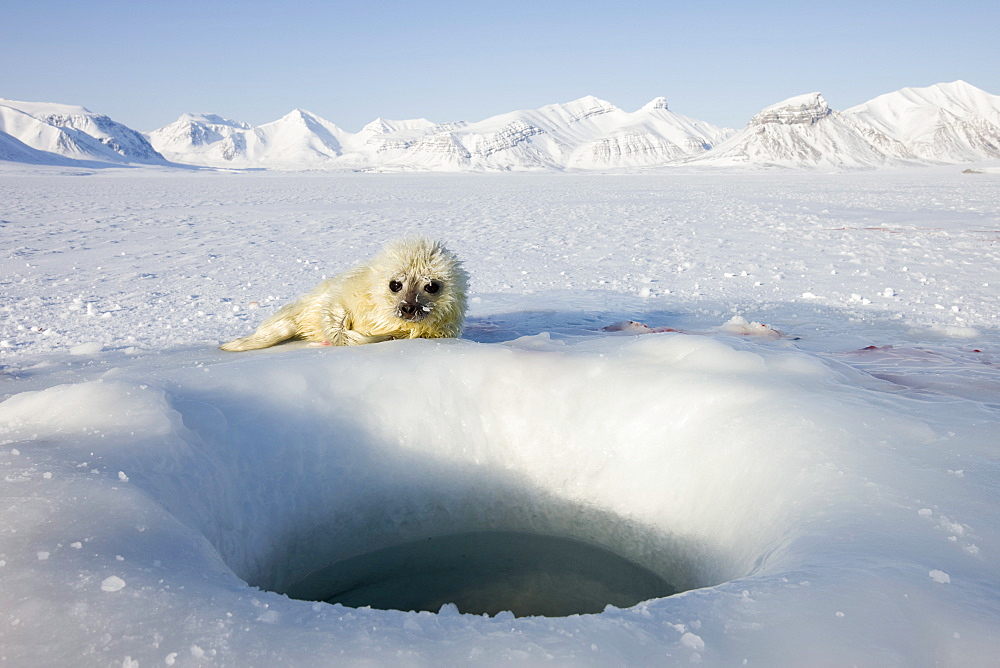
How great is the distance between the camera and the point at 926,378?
Result: 3049 mm

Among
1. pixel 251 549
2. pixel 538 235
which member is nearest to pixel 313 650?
pixel 251 549

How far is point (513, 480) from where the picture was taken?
2498 mm

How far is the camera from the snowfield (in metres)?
1.20

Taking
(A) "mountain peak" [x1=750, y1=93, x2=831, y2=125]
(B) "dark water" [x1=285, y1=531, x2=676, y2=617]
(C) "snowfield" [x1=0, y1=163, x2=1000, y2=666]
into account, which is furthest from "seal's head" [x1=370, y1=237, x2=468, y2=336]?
(A) "mountain peak" [x1=750, y1=93, x2=831, y2=125]

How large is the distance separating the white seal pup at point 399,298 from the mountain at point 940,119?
15859 centimetres

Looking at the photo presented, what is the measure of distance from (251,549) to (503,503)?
900mm

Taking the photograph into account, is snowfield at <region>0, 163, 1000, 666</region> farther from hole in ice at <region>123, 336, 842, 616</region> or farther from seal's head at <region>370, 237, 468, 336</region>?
seal's head at <region>370, 237, 468, 336</region>

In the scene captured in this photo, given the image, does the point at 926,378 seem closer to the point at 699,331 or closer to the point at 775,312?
the point at 699,331

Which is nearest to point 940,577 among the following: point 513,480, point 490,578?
point 490,578

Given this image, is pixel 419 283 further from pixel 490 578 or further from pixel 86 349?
pixel 86 349

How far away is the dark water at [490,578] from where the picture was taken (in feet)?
6.66

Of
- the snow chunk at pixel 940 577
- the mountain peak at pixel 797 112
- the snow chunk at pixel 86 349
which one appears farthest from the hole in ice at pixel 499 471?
the mountain peak at pixel 797 112

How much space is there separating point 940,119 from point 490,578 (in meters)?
182

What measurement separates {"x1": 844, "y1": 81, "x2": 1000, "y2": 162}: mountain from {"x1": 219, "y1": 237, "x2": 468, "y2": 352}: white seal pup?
159 meters
